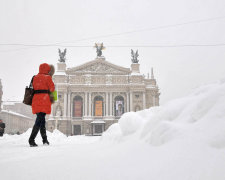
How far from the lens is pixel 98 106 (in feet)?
121

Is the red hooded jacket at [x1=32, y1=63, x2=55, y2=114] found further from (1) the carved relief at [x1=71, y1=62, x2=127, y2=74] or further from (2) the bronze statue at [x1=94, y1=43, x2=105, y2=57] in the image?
(2) the bronze statue at [x1=94, y1=43, x2=105, y2=57]

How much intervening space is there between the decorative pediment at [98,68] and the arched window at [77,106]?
4.81 m

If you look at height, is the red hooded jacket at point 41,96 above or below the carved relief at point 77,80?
below

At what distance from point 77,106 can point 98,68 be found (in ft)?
25.4

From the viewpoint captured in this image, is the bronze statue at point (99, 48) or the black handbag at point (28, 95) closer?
the black handbag at point (28, 95)

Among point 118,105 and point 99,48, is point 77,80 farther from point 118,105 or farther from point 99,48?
point 118,105

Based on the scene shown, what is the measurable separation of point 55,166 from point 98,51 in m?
39.3

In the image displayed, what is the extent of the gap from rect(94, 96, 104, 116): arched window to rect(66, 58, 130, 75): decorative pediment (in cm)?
479

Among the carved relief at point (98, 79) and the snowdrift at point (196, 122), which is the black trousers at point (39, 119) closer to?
the snowdrift at point (196, 122)

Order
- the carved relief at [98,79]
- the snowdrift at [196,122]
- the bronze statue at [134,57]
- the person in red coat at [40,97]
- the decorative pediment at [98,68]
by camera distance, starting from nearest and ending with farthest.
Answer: the snowdrift at [196,122], the person in red coat at [40,97], the carved relief at [98,79], the decorative pediment at [98,68], the bronze statue at [134,57]

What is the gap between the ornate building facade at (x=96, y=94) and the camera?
3547 cm

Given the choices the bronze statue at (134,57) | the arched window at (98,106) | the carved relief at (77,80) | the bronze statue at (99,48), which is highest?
the bronze statue at (99,48)

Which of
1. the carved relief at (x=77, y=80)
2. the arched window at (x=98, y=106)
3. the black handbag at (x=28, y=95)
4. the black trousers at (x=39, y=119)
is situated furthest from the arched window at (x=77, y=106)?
the black handbag at (x=28, y=95)

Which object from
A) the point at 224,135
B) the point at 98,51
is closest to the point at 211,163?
the point at 224,135
